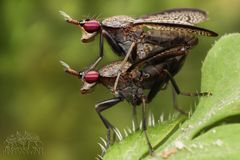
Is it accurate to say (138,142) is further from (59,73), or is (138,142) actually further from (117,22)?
(59,73)

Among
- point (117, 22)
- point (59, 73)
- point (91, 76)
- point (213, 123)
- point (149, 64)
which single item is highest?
→ point (117, 22)

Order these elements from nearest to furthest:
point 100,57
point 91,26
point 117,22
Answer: point 100,57
point 91,26
point 117,22

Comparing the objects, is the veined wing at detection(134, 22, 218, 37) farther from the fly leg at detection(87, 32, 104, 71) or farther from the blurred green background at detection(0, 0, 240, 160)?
the blurred green background at detection(0, 0, 240, 160)

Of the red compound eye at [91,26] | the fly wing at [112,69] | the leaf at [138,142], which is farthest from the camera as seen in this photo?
the red compound eye at [91,26]

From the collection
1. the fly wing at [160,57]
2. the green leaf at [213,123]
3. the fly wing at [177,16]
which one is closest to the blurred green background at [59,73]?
the fly wing at [177,16]

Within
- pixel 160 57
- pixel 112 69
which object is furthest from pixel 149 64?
pixel 112 69

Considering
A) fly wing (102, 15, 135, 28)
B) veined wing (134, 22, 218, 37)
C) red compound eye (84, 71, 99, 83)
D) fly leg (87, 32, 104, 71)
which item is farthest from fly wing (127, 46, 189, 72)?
fly wing (102, 15, 135, 28)

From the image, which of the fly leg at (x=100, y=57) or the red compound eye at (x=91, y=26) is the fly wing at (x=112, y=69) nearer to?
the fly leg at (x=100, y=57)

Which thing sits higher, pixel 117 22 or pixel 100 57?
pixel 117 22
